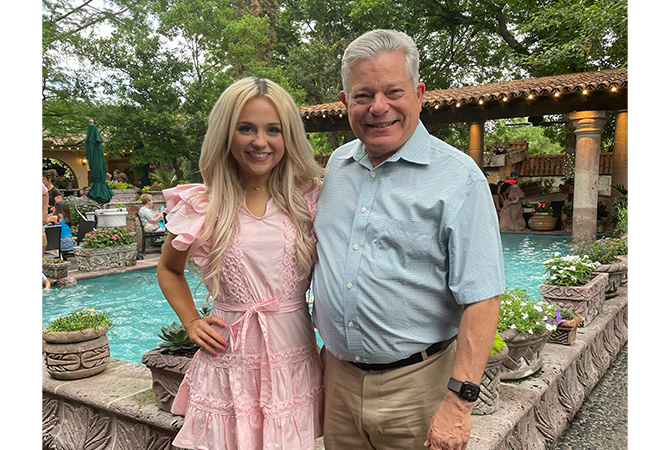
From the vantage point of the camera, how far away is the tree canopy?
17266mm

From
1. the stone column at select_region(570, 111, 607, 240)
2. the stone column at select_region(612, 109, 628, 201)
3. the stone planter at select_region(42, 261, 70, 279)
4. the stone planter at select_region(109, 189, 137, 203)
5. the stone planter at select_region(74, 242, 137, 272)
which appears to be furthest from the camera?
the stone planter at select_region(109, 189, 137, 203)

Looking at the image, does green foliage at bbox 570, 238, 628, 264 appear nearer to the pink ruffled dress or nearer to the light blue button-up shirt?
the light blue button-up shirt

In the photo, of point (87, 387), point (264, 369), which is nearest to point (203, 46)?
point (87, 387)

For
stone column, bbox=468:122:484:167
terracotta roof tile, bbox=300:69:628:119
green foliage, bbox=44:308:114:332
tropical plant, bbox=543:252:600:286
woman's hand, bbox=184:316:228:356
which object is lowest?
green foliage, bbox=44:308:114:332

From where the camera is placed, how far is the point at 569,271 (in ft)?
15.4

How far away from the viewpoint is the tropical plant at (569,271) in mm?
4633

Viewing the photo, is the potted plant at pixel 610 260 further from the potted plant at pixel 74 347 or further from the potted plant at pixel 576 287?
the potted plant at pixel 74 347

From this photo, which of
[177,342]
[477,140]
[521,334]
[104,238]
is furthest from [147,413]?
[477,140]

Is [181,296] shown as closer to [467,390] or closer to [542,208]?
[467,390]

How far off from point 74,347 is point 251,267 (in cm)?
184

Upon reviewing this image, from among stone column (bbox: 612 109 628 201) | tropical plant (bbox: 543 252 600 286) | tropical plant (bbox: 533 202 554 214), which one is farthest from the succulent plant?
tropical plant (bbox: 533 202 554 214)

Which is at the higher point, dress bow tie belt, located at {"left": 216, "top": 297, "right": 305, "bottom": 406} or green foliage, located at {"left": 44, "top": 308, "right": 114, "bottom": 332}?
dress bow tie belt, located at {"left": 216, "top": 297, "right": 305, "bottom": 406}

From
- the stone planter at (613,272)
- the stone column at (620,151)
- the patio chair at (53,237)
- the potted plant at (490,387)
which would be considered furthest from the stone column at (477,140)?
the potted plant at (490,387)

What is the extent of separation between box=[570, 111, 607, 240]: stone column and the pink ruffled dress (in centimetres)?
1163
